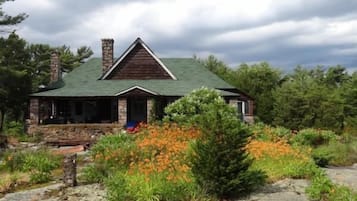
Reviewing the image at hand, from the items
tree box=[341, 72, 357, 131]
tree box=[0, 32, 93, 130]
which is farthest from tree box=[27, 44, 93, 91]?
tree box=[341, 72, 357, 131]

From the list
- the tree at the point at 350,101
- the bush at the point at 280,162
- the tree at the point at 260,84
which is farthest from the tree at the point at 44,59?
the bush at the point at 280,162

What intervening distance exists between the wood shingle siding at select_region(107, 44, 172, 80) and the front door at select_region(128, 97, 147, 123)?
1.91 meters

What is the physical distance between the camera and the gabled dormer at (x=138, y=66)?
35406mm

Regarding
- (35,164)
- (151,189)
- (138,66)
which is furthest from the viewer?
(138,66)

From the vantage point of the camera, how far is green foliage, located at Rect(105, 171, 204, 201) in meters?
9.70

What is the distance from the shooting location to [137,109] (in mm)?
34688

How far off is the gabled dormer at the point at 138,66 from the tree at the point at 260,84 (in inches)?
475

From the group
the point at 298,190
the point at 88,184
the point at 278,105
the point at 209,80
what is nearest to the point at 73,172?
the point at 88,184

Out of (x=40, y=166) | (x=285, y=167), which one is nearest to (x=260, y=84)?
(x=40, y=166)

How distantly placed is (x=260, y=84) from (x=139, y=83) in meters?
18.8

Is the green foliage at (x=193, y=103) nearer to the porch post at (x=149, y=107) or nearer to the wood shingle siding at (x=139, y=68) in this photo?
the porch post at (x=149, y=107)

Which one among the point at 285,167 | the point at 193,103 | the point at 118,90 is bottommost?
the point at 285,167

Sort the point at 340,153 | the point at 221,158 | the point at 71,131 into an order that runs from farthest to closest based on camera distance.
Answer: the point at 71,131 < the point at 340,153 < the point at 221,158

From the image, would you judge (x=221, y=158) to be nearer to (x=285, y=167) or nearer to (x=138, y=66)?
(x=285, y=167)
